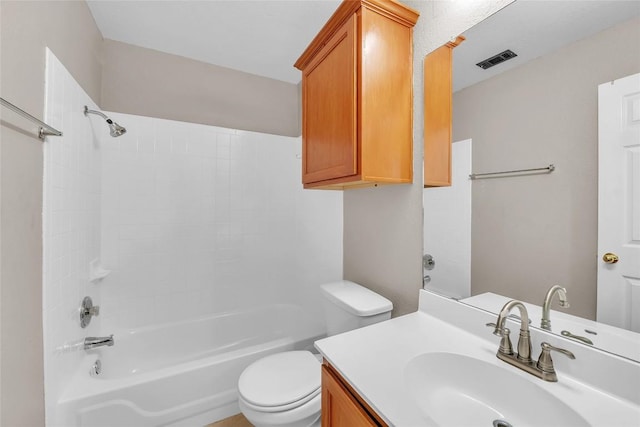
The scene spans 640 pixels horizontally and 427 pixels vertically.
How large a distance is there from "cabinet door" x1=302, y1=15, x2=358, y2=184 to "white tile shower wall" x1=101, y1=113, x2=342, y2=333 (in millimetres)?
786

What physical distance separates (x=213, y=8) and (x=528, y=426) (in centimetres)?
232

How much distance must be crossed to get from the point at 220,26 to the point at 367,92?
129cm

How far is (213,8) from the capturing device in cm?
153

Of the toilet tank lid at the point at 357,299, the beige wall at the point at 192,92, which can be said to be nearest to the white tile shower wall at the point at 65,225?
the beige wall at the point at 192,92

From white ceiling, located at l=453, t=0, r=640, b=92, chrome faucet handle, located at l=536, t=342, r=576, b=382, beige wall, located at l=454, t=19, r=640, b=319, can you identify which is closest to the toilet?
beige wall, located at l=454, t=19, r=640, b=319

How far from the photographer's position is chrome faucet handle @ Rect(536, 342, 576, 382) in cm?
68

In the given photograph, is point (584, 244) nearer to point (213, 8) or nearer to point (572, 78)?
point (572, 78)

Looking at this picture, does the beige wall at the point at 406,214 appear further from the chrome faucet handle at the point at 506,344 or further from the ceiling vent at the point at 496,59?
the chrome faucet handle at the point at 506,344

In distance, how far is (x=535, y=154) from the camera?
793 millimetres

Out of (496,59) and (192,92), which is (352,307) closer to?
(496,59)

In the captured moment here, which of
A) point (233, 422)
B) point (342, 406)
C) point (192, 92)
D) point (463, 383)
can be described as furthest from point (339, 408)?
point (192, 92)

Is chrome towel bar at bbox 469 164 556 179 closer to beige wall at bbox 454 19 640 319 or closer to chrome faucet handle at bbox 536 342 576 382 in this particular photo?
beige wall at bbox 454 19 640 319

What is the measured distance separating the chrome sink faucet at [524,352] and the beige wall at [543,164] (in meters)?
0.12

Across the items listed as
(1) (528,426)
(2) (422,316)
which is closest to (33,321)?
(2) (422,316)
